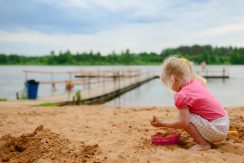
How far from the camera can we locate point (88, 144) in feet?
13.6

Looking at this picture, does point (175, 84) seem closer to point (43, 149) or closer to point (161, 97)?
point (43, 149)

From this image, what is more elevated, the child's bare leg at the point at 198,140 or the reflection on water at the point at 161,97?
the child's bare leg at the point at 198,140

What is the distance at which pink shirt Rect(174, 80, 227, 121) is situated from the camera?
3676mm

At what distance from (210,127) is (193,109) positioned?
0.27m

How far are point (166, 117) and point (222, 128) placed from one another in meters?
3.16

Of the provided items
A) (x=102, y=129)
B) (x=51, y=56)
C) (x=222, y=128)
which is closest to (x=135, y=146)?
(x=222, y=128)

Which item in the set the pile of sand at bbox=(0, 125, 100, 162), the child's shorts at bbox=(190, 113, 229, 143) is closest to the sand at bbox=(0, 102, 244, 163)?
the pile of sand at bbox=(0, 125, 100, 162)

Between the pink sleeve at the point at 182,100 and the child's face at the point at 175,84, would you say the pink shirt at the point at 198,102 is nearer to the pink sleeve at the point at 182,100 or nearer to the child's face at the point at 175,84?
the pink sleeve at the point at 182,100

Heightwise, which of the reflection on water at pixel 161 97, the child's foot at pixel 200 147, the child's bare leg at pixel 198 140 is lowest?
the reflection on water at pixel 161 97

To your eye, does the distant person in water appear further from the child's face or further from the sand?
the sand

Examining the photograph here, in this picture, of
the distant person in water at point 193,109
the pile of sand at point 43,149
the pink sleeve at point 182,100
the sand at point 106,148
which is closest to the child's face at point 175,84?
the distant person in water at point 193,109

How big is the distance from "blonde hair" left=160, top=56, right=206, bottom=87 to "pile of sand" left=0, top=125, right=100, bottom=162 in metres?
1.16

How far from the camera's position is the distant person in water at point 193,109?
3.70 metres

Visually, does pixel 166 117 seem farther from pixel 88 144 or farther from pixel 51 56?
pixel 51 56
